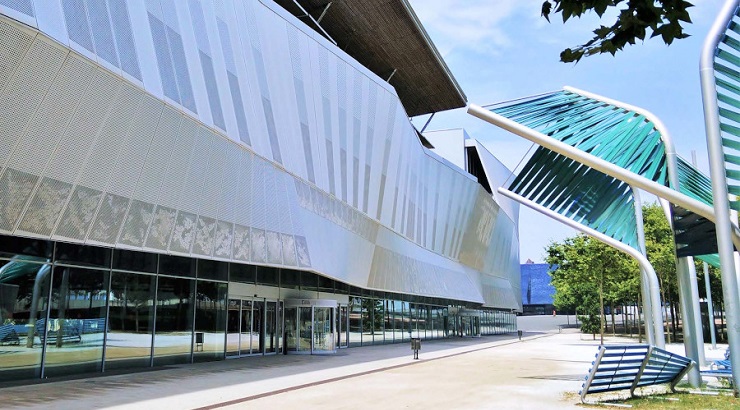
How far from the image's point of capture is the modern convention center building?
36.9ft

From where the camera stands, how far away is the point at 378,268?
97.1ft

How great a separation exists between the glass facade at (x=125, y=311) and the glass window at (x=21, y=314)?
0.08 feet

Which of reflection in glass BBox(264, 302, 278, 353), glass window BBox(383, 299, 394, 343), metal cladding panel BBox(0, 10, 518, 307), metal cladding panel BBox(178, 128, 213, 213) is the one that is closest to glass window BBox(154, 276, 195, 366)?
metal cladding panel BBox(0, 10, 518, 307)

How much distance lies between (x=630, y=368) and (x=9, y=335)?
572 inches

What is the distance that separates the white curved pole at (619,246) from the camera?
1675cm

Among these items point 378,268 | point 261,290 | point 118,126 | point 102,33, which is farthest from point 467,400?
point 378,268

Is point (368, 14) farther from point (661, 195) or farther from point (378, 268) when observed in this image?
A: point (661, 195)

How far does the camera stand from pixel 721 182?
13.1 meters

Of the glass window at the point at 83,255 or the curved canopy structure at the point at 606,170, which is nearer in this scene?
the curved canopy structure at the point at 606,170

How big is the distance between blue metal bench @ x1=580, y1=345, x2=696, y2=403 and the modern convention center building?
10.4 metres

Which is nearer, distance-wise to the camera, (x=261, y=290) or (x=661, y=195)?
(x=661, y=195)

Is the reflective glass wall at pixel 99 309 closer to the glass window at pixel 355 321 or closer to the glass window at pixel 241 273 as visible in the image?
the glass window at pixel 241 273

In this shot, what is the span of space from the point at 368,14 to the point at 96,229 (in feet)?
72.7

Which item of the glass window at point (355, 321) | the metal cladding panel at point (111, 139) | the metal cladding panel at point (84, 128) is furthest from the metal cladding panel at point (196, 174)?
the glass window at point (355, 321)
